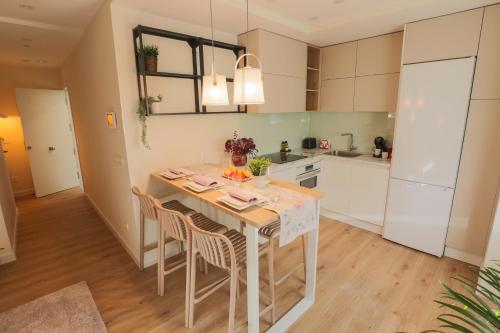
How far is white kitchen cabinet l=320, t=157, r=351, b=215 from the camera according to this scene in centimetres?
349

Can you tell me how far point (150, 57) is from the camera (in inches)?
89.9

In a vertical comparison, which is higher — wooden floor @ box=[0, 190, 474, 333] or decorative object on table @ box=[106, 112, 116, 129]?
decorative object on table @ box=[106, 112, 116, 129]

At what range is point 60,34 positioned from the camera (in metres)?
2.86

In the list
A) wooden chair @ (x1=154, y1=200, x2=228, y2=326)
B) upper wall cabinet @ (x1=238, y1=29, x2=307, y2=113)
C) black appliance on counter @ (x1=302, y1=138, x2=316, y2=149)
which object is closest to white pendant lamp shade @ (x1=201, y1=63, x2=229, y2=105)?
wooden chair @ (x1=154, y1=200, x2=228, y2=326)

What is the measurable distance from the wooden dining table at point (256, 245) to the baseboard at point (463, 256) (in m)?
1.73

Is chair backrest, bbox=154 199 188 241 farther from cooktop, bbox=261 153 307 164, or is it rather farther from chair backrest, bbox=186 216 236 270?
cooktop, bbox=261 153 307 164

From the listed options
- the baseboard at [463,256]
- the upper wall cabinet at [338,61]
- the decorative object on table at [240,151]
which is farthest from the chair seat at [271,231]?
the upper wall cabinet at [338,61]

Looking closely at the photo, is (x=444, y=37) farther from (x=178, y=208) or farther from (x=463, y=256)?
(x=178, y=208)

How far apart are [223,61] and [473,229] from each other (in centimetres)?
317

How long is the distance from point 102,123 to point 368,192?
328cm

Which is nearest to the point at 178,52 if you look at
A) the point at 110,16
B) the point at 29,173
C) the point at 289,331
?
the point at 110,16

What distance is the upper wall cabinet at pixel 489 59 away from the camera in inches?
89.4

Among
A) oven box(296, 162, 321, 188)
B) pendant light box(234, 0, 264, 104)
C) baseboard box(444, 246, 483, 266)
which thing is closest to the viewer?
pendant light box(234, 0, 264, 104)

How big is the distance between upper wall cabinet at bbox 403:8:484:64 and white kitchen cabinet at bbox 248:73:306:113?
126cm
